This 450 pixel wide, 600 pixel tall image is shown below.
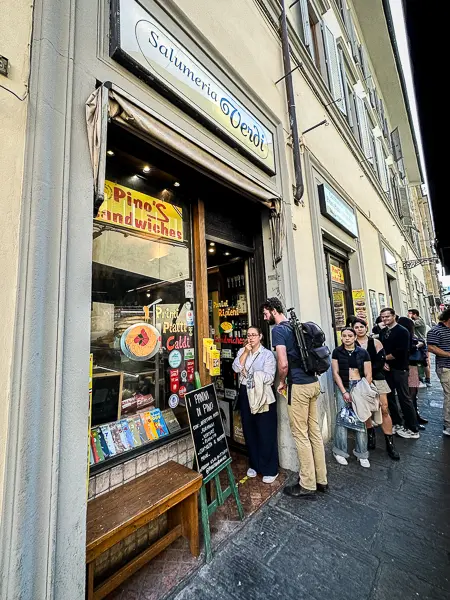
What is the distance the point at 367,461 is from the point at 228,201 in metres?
3.96

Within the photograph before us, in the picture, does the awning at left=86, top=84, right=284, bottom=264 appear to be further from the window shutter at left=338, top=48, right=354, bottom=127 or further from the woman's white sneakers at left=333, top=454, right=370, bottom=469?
the window shutter at left=338, top=48, right=354, bottom=127

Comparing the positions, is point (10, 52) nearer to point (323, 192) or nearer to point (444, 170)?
point (444, 170)

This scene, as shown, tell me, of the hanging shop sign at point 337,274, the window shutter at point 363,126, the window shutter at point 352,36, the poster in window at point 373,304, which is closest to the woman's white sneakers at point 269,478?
the hanging shop sign at point 337,274

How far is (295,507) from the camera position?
2.67m

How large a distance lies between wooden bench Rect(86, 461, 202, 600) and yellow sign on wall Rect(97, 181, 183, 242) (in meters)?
2.31

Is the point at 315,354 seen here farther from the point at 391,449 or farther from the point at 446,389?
the point at 446,389

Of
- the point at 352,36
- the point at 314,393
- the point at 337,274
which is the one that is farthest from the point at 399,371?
the point at 352,36

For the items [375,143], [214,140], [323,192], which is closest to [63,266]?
[214,140]

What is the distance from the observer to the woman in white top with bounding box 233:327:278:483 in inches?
124

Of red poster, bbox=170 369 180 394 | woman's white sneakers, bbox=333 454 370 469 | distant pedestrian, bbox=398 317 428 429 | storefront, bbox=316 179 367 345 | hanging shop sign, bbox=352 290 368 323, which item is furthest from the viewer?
hanging shop sign, bbox=352 290 368 323

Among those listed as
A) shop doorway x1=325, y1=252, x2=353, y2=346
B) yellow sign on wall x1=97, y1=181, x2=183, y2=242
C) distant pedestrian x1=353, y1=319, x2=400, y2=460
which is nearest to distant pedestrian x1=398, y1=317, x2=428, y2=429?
shop doorway x1=325, y1=252, x2=353, y2=346

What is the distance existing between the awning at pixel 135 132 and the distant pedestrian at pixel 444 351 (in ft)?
13.2

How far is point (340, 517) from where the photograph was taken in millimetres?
2510

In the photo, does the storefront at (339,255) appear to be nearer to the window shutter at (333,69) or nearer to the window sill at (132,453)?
the window shutter at (333,69)
